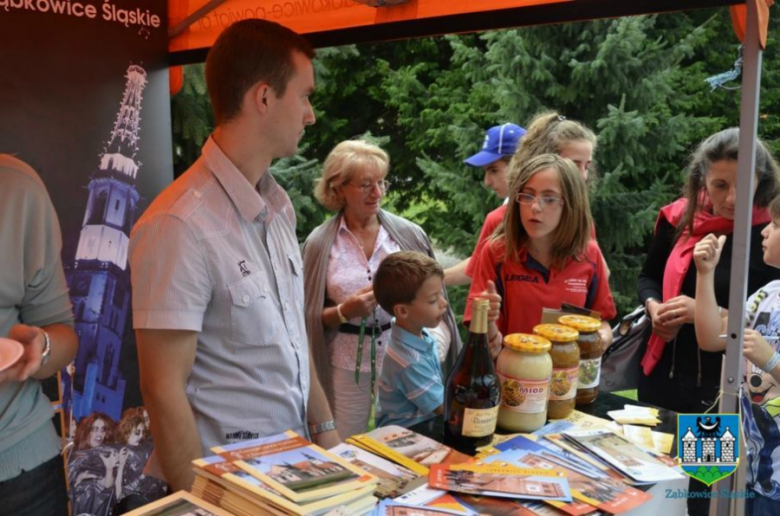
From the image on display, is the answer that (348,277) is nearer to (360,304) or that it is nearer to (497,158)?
(360,304)

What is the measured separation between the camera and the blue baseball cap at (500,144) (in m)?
3.50

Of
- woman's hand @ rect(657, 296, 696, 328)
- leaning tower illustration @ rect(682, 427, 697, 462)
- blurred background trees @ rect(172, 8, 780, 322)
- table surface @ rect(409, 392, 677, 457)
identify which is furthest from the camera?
blurred background trees @ rect(172, 8, 780, 322)

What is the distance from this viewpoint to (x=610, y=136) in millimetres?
6203

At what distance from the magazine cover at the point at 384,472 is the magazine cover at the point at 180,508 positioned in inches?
12.5

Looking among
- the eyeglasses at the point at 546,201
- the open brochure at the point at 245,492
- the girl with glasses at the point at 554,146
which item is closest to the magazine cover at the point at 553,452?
the open brochure at the point at 245,492

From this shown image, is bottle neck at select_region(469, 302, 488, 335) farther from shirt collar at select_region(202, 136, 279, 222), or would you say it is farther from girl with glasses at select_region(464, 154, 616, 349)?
girl with glasses at select_region(464, 154, 616, 349)

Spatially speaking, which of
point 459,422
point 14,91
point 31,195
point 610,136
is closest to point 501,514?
point 459,422

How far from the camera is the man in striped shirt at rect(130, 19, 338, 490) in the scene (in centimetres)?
A: 147

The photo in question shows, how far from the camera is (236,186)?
5.27ft

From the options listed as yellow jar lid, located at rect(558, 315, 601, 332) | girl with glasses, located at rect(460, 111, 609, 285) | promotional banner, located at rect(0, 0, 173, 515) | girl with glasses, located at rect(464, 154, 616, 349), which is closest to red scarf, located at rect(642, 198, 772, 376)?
girl with glasses, located at rect(464, 154, 616, 349)

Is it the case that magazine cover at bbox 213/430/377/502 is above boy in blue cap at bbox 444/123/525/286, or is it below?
below

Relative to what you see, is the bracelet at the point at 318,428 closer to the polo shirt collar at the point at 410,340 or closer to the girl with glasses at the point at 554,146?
the polo shirt collar at the point at 410,340

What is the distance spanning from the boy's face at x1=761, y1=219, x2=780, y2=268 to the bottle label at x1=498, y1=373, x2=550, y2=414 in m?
1.11

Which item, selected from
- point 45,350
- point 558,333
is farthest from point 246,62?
point 558,333
